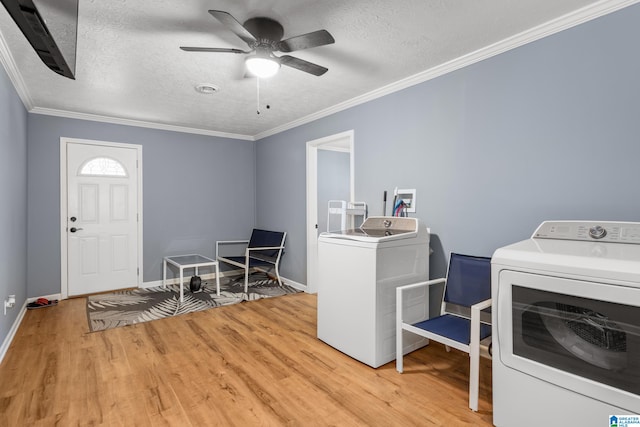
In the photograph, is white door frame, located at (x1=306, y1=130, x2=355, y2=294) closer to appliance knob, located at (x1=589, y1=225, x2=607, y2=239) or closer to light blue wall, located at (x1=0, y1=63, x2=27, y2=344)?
appliance knob, located at (x1=589, y1=225, x2=607, y2=239)

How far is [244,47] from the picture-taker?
2541mm

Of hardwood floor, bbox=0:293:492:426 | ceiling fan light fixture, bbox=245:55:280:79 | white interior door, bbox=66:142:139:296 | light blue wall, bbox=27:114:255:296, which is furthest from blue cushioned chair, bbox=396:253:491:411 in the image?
white interior door, bbox=66:142:139:296

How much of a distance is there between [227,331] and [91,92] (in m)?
2.88

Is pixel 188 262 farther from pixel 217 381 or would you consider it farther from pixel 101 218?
pixel 217 381

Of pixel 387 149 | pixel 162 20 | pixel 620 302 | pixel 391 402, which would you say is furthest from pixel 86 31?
pixel 620 302

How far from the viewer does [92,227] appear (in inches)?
175

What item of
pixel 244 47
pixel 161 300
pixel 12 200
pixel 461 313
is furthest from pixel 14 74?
pixel 461 313

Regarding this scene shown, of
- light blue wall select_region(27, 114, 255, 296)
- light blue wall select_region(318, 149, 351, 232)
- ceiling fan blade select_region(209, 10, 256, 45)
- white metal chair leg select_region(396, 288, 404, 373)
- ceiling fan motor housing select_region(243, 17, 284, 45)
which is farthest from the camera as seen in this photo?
light blue wall select_region(318, 149, 351, 232)

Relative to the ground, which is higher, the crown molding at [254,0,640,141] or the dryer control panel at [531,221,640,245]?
the crown molding at [254,0,640,141]

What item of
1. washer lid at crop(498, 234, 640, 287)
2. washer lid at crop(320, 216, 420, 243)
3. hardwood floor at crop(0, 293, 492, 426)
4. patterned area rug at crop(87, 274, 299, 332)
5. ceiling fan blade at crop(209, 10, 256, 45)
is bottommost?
hardwood floor at crop(0, 293, 492, 426)

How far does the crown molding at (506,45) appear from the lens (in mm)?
1999

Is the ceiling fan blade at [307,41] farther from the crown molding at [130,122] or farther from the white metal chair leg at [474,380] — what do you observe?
the crown molding at [130,122]

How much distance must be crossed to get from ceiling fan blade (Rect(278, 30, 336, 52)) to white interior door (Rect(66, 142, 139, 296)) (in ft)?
11.7

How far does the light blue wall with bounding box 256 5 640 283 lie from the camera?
Answer: 6.48 feet
